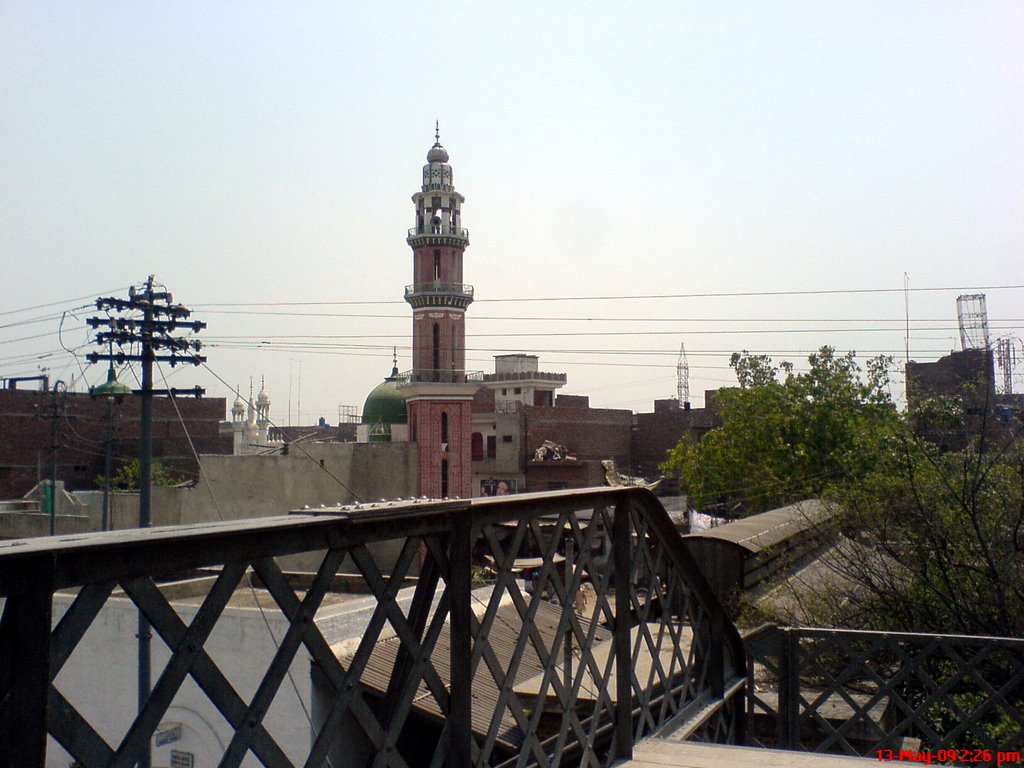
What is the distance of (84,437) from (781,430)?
44301 millimetres

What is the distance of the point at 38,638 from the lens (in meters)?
2.06

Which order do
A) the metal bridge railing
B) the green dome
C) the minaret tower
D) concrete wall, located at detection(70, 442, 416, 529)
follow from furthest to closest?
1. the green dome
2. the minaret tower
3. concrete wall, located at detection(70, 442, 416, 529)
4. the metal bridge railing

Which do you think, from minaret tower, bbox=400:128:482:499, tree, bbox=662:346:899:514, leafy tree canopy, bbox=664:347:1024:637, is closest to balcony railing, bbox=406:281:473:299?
minaret tower, bbox=400:128:482:499

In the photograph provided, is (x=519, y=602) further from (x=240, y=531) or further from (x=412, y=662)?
(x=240, y=531)

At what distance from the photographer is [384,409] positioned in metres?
54.9

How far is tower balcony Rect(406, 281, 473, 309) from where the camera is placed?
51.7 meters

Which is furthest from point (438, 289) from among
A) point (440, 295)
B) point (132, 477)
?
point (132, 477)

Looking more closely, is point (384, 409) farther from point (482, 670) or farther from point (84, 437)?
point (482, 670)

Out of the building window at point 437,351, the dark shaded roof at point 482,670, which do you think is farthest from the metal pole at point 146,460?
the building window at point 437,351

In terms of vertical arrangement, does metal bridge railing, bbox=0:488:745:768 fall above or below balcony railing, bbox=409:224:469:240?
below

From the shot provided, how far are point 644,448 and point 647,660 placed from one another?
56083 millimetres

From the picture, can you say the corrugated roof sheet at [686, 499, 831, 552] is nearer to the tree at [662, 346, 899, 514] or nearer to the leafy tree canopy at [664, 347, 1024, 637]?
the leafy tree canopy at [664, 347, 1024, 637]
